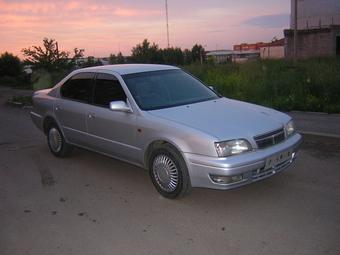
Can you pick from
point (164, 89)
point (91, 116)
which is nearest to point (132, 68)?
point (164, 89)

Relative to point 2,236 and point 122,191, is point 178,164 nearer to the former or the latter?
point 122,191

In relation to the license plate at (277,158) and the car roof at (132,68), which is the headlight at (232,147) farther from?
the car roof at (132,68)

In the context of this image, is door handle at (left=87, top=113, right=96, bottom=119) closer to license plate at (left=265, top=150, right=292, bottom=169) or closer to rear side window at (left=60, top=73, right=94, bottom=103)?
rear side window at (left=60, top=73, right=94, bottom=103)

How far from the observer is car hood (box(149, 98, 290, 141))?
5023mm

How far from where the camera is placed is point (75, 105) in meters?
7.06

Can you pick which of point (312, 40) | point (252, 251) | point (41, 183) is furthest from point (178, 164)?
point (312, 40)

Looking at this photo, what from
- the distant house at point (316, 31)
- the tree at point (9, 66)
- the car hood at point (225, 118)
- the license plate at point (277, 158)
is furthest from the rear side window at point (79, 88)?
the tree at point (9, 66)

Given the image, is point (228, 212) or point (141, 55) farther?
point (141, 55)

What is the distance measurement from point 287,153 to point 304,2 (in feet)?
153

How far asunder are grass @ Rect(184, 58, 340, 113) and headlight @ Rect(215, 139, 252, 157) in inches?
234

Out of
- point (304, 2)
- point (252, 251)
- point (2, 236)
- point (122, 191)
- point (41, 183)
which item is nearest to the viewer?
point (252, 251)

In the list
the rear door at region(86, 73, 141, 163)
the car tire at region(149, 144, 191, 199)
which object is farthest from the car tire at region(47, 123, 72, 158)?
the car tire at region(149, 144, 191, 199)

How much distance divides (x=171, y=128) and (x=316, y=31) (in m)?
38.3

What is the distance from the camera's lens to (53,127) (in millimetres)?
7762
